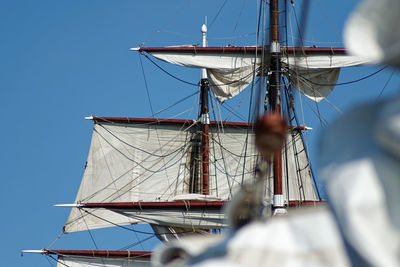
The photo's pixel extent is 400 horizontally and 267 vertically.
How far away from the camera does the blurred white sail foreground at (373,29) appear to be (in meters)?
1.94

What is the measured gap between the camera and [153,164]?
37.6m

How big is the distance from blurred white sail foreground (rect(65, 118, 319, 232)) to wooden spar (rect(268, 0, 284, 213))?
10057 millimetres

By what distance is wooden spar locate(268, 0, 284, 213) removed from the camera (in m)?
24.3

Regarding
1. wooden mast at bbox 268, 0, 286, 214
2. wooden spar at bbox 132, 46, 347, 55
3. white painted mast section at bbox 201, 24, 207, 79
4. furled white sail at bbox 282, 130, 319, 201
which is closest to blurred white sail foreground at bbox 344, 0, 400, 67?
wooden mast at bbox 268, 0, 286, 214

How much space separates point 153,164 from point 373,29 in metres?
35.7

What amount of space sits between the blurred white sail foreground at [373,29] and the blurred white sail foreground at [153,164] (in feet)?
112

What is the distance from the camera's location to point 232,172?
37.1 meters

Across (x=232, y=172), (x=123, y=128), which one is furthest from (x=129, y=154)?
(x=232, y=172)

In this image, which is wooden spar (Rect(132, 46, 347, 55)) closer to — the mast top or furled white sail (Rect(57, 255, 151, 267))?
the mast top

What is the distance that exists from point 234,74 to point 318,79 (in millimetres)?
3190

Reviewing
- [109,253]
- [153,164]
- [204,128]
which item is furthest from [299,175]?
[109,253]

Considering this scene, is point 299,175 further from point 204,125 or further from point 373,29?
point 373,29

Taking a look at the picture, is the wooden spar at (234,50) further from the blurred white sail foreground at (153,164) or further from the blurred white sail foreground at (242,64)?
the blurred white sail foreground at (153,164)

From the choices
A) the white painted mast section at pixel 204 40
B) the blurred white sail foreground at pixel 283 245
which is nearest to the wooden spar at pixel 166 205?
the white painted mast section at pixel 204 40
